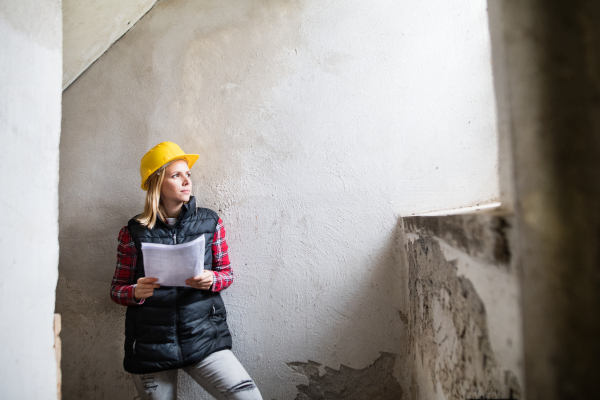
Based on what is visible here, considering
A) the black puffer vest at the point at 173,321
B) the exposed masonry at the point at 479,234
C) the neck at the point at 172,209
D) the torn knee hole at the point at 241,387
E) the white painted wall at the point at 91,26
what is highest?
the white painted wall at the point at 91,26

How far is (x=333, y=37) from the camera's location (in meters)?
1.68

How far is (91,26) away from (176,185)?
3.33 ft

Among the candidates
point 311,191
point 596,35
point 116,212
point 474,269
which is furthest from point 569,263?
point 116,212

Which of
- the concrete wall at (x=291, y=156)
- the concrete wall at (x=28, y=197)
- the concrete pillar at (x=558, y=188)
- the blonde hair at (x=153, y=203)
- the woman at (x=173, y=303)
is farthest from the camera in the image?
the concrete wall at (x=291, y=156)

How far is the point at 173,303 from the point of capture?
1.40m

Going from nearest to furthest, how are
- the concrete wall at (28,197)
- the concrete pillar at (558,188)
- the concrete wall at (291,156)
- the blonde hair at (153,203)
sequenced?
the concrete pillar at (558,188) < the concrete wall at (28,197) < the blonde hair at (153,203) < the concrete wall at (291,156)

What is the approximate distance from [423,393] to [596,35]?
4.33 ft

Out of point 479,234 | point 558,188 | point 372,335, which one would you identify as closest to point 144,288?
point 372,335

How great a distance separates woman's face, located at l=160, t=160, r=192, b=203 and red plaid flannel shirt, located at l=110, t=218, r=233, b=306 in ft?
0.75

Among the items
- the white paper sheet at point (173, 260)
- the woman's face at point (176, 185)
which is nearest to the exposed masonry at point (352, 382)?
the white paper sheet at point (173, 260)

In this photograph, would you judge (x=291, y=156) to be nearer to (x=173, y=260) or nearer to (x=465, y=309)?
(x=173, y=260)

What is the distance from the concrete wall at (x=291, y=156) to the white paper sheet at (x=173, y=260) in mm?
451

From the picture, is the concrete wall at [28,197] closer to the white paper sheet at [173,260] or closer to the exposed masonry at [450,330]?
the white paper sheet at [173,260]

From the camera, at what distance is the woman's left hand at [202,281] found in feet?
4.34
